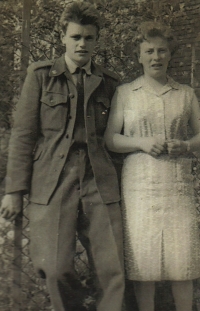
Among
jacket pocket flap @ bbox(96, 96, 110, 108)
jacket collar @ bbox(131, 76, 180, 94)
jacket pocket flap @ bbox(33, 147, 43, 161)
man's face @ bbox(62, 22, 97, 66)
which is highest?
man's face @ bbox(62, 22, 97, 66)

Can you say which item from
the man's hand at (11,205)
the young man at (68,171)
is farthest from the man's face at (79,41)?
the man's hand at (11,205)

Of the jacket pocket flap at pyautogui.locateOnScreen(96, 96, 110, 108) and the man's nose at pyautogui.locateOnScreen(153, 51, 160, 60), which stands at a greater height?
the man's nose at pyautogui.locateOnScreen(153, 51, 160, 60)

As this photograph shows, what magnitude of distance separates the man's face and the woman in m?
0.30

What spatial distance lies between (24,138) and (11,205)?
0.39 metres

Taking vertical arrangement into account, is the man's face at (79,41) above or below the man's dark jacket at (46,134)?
above

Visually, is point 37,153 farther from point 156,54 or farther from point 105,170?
point 156,54

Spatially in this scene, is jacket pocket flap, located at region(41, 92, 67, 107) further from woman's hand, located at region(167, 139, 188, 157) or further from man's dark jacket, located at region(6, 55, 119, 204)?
woman's hand, located at region(167, 139, 188, 157)

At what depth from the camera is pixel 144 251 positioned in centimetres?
239

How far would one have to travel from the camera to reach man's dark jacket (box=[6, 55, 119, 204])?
2369mm

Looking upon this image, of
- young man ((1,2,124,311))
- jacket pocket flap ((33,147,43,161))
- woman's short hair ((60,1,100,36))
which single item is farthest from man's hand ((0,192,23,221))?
woman's short hair ((60,1,100,36))

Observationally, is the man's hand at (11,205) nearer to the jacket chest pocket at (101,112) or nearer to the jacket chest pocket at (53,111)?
the jacket chest pocket at (53,111)

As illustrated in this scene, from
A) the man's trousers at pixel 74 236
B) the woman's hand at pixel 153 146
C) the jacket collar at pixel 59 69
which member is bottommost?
the man's trousers at pixel 74 236

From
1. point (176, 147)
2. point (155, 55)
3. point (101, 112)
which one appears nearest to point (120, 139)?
point (101, 112)

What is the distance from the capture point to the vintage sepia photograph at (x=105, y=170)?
2357 millimetres
